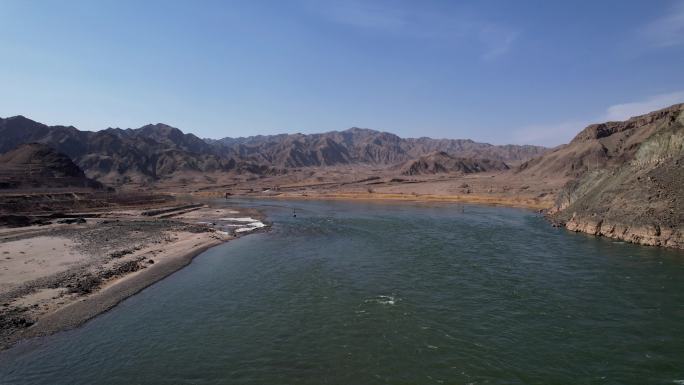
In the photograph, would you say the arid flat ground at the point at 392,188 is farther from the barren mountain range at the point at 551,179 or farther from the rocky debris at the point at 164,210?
the rocky debris at the point at 164,210

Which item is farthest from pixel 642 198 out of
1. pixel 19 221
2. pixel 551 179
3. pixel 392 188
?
pixel 392 188

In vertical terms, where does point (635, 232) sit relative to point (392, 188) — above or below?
below

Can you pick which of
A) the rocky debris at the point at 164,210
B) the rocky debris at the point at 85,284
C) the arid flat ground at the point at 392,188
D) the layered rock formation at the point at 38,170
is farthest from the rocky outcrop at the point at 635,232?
the layered rock formation at the point at 38,170

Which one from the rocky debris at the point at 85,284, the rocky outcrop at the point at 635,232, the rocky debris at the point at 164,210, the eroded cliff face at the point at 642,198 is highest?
the eroded cliff face at the point at 642,198

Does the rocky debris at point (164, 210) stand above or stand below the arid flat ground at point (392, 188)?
below

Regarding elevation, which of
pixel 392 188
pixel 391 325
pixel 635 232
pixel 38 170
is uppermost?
pixel 38 170

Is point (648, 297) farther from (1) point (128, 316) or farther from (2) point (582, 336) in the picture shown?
(1) point (128, 316)

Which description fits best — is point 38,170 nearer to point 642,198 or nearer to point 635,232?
point 635,232
